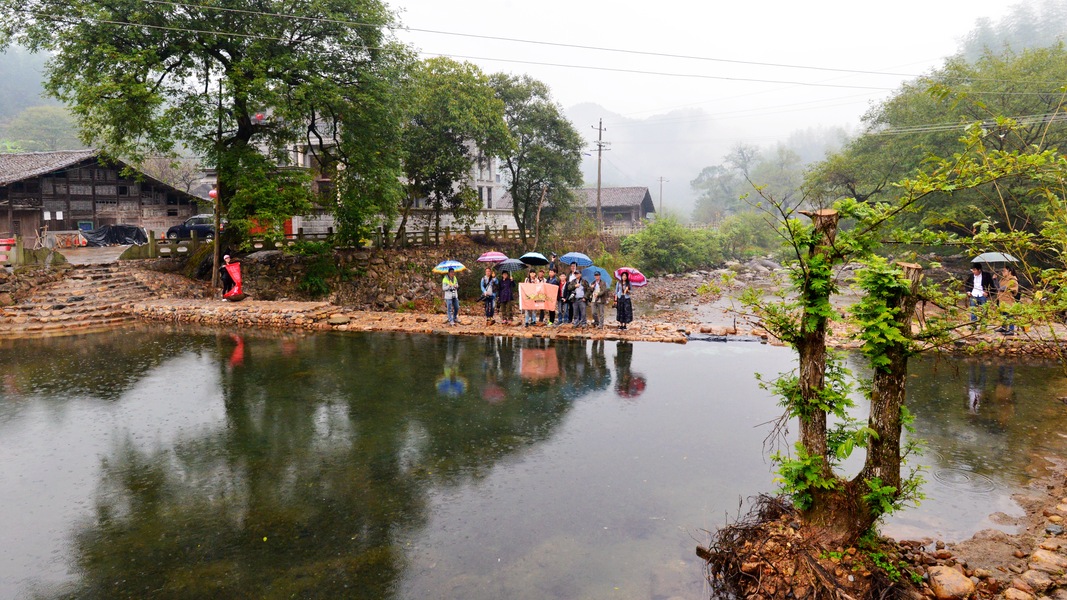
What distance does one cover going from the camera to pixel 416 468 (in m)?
7.75

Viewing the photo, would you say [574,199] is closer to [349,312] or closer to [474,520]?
[349,312]

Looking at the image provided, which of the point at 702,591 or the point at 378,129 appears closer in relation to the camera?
the point at 702,591

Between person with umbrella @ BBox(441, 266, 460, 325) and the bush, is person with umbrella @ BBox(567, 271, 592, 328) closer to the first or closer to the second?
person with umbrella @ BBox(441, 266, 460, 325)

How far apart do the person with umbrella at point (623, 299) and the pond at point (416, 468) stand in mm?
3030

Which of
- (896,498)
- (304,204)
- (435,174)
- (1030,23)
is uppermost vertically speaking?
(1030,23)

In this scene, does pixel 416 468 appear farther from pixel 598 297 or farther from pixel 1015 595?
pixel 598 297

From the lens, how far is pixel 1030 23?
230 ft

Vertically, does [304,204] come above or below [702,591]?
above

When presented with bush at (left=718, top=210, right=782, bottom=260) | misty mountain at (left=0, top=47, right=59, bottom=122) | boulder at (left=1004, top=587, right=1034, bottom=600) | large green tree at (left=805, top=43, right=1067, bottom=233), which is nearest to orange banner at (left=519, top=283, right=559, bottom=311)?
boulder at (left=1004, top=587, right=1034, bottom=600)

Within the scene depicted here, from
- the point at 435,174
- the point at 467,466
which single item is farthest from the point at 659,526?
the point at 435,174

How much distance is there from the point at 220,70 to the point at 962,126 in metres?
27.9

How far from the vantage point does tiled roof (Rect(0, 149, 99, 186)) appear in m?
27.7

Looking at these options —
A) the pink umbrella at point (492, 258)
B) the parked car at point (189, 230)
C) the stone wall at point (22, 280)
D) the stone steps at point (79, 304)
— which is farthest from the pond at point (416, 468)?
the parked car at point (189, 230)

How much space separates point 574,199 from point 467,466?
29138mm
